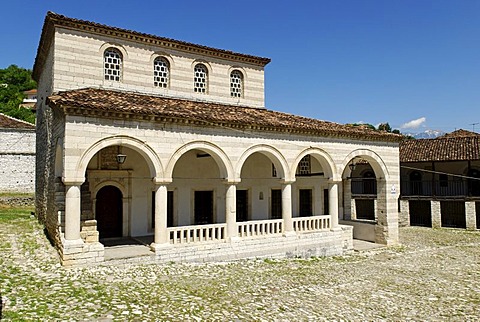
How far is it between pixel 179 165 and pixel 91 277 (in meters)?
6.52

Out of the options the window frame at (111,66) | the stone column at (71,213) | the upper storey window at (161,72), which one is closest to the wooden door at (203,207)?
the upper storey window at (161,72)

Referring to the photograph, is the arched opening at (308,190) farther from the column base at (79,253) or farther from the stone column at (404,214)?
the column base at (79,253)

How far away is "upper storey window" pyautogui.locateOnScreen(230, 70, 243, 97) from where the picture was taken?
58.3ft

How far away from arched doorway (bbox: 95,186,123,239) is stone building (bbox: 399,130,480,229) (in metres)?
17.9

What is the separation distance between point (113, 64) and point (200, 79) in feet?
12.7

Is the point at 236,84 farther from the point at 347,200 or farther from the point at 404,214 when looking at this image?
the point at 404,214

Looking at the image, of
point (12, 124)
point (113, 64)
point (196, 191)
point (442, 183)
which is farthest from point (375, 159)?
point (12, 124)

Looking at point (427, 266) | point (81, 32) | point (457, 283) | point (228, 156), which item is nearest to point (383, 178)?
point (427, 266)

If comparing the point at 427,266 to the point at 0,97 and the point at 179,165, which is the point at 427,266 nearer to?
the point at 179,165

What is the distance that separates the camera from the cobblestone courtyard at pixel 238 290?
720 cm

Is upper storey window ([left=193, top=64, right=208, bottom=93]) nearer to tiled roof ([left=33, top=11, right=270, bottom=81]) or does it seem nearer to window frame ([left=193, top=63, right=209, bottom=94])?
window frame ([left=193, top=63, right=209, bottom=94])

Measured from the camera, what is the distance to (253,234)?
13.4m

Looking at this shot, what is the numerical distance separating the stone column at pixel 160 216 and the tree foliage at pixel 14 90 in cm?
3993

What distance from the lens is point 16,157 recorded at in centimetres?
2930
